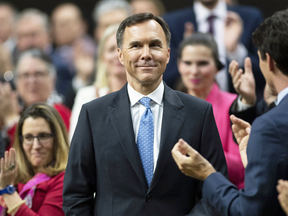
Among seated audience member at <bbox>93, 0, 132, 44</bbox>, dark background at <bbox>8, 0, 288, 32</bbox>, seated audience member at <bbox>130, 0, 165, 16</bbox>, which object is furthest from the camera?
dark background at <bbox>8, 0, 288, 32</bbox>

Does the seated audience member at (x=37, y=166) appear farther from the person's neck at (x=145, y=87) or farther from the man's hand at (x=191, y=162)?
the man's hand at (x=191, y=162)

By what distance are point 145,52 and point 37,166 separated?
133 centimetres

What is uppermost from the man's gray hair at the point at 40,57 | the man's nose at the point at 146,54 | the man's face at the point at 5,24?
the man's face at the point at 5,24

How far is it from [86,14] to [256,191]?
238 inches

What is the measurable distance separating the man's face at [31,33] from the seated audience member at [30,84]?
1.96m

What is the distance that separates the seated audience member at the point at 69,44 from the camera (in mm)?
5816

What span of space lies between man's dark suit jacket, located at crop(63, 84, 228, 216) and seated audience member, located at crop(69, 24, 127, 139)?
149 cm

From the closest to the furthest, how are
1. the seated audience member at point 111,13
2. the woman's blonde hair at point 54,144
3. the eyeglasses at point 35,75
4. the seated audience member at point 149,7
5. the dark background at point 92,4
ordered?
the woman's blonde hair at point 54,144
the eyeglasses at point 35,75
the seated audience member at point 111,13
the seated audience member at point 149,7
the dark background at point 92,4

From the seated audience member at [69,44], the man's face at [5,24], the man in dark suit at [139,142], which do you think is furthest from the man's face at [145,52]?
the man's face at [5,24]

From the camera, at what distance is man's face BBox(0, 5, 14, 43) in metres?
6.79

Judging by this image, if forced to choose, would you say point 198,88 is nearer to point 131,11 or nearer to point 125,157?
point 125,157

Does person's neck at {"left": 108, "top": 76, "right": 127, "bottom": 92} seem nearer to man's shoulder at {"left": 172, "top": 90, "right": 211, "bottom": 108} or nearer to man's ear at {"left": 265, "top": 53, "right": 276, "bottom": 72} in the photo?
man's shoulder at {"left": 172, "top": 90, "right": 211, "bottom": 108}

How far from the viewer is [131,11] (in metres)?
6.07

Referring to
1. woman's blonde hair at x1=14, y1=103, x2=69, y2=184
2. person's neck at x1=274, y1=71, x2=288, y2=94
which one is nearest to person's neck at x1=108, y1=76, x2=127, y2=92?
woman's blonde hair at x1=14, y1=103, x2=69, y2=184
